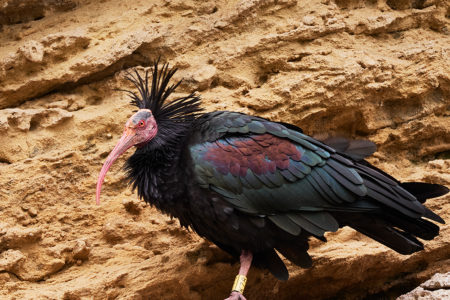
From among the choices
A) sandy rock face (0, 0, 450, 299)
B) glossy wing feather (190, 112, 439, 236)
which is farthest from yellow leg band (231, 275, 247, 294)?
glossy wing feather (190, 112, 439, 236)

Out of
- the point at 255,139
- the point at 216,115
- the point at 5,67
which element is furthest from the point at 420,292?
the point at 5,67

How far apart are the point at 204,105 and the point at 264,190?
167 cm

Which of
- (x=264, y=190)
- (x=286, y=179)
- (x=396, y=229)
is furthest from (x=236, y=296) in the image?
(x=396, y=229)

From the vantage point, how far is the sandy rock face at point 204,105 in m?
5.29

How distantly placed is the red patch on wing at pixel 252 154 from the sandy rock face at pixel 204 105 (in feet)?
2.67

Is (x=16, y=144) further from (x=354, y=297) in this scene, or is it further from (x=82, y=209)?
(x=354, y=297)

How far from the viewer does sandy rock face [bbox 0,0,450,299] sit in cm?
529

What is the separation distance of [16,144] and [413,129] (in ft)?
11.7

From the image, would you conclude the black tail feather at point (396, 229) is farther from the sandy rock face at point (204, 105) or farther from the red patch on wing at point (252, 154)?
the red patch on wing at point (252, 154)

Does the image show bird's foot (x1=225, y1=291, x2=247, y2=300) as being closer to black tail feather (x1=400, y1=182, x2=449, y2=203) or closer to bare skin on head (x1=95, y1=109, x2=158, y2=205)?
bare skin on head (x1=95, y1=109, x2=158, y2=205)

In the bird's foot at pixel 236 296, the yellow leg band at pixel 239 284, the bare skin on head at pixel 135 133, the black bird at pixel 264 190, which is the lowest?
the bird's foot at pixel 236 296

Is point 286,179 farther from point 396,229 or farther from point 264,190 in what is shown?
point 396,229

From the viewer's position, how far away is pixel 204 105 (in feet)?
20.3

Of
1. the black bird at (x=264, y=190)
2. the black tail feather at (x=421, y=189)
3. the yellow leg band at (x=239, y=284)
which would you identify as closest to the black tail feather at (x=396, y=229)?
the black bird at (x=264, y=190)
